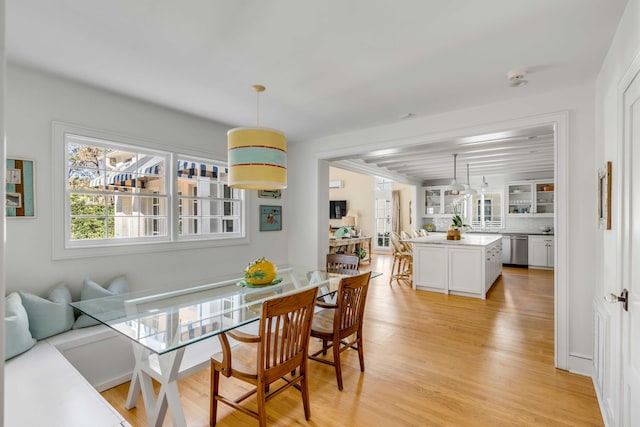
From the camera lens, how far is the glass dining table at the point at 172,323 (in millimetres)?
1712

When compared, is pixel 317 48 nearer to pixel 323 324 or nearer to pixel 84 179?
pixel 323 324

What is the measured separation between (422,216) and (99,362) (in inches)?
357

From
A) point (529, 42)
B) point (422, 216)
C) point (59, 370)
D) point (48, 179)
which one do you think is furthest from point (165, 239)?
point (422, 216)

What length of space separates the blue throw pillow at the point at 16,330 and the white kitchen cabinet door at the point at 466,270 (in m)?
5.24

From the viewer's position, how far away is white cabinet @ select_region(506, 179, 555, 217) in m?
7.98

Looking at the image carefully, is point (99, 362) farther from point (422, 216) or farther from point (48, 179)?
point (422, 216)

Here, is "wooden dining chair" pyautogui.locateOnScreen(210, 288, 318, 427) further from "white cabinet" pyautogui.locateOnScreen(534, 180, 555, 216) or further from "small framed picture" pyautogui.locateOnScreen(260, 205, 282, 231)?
"white cabinet" pyautogui.locateOnScreen(534, 180, 555, 216)

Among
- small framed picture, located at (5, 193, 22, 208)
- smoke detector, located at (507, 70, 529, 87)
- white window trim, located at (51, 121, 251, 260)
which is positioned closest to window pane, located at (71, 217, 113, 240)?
white window trim, located at (51, 121, 251, 260)

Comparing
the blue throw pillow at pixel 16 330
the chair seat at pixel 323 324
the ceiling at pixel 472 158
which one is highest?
the ceiling at pixel 472 158

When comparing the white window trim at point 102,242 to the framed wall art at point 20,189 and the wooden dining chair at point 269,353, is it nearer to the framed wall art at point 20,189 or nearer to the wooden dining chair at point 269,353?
the framed wall art at point 20,189

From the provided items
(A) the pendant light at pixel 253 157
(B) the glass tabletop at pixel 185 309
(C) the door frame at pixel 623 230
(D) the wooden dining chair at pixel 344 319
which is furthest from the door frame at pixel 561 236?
(A) the pendant light at pixel 253 157

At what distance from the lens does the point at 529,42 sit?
2109 millimetres

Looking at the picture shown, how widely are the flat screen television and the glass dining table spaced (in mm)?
8982

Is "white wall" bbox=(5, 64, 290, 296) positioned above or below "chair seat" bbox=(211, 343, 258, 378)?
above
